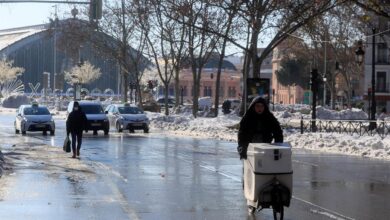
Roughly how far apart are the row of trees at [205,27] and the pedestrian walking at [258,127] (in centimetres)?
1404

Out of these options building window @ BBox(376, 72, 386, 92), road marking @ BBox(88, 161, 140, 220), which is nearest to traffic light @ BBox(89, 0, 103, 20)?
road marking @ BBox(88, 161, 140, 220)

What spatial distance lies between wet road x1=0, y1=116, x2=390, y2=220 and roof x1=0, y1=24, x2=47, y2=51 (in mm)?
121514

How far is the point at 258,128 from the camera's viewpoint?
1100 centimetres

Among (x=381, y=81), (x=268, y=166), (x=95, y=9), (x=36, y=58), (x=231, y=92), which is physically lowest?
(x=268, y=166)

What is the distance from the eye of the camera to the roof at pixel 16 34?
142200mm

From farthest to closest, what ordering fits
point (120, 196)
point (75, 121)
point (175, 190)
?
point (75, 121) → point (175, 190) → point (120, 196)

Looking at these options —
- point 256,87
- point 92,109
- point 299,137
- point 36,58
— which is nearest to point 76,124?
point 299,137

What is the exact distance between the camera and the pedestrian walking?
10.8 metres

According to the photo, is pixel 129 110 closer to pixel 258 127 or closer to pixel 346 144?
pixel 346 144

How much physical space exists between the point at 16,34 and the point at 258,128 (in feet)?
493

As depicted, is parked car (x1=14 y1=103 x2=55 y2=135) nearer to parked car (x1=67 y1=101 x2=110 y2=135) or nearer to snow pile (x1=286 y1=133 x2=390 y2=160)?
parked car (x1=67 y1=101 x2=110 y2=135)

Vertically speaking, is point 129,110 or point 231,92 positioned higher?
point 231,92

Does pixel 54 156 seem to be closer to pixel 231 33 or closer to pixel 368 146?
pixel 368 146

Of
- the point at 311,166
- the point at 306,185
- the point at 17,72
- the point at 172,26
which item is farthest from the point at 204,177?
the point at 17,72
